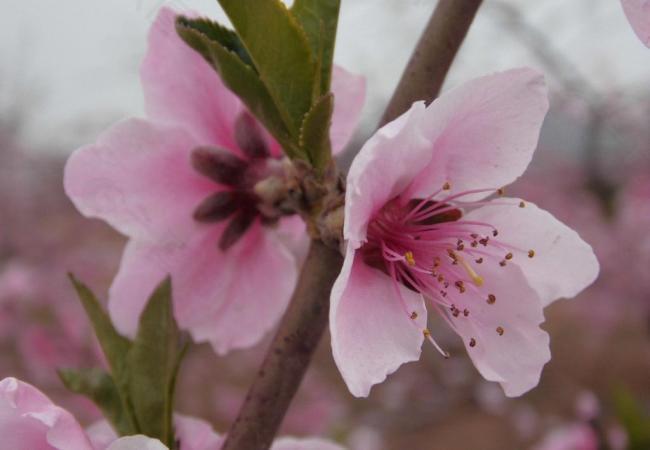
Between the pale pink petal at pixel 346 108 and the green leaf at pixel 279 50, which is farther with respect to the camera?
the pale pink petal at pixel 346 108

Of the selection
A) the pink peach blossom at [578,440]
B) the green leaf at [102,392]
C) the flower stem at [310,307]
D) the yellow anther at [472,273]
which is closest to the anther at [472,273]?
the yellow anther at [472,273]

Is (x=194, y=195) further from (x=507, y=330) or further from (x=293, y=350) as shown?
(x=507, y=330)

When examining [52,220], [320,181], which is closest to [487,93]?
[320,181]

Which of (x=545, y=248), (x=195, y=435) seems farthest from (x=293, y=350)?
(x=545, y=248)

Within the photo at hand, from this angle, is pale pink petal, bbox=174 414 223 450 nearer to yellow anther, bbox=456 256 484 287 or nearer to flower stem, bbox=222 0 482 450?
flower stem, bbox=222 0 482 450

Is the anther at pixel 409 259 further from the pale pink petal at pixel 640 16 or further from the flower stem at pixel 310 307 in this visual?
the pale pink petal at pixel 640 16

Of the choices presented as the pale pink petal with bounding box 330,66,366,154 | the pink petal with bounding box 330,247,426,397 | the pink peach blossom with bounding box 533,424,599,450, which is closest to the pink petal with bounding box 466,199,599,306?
the pink petal with bounding box 330,247,426,397
